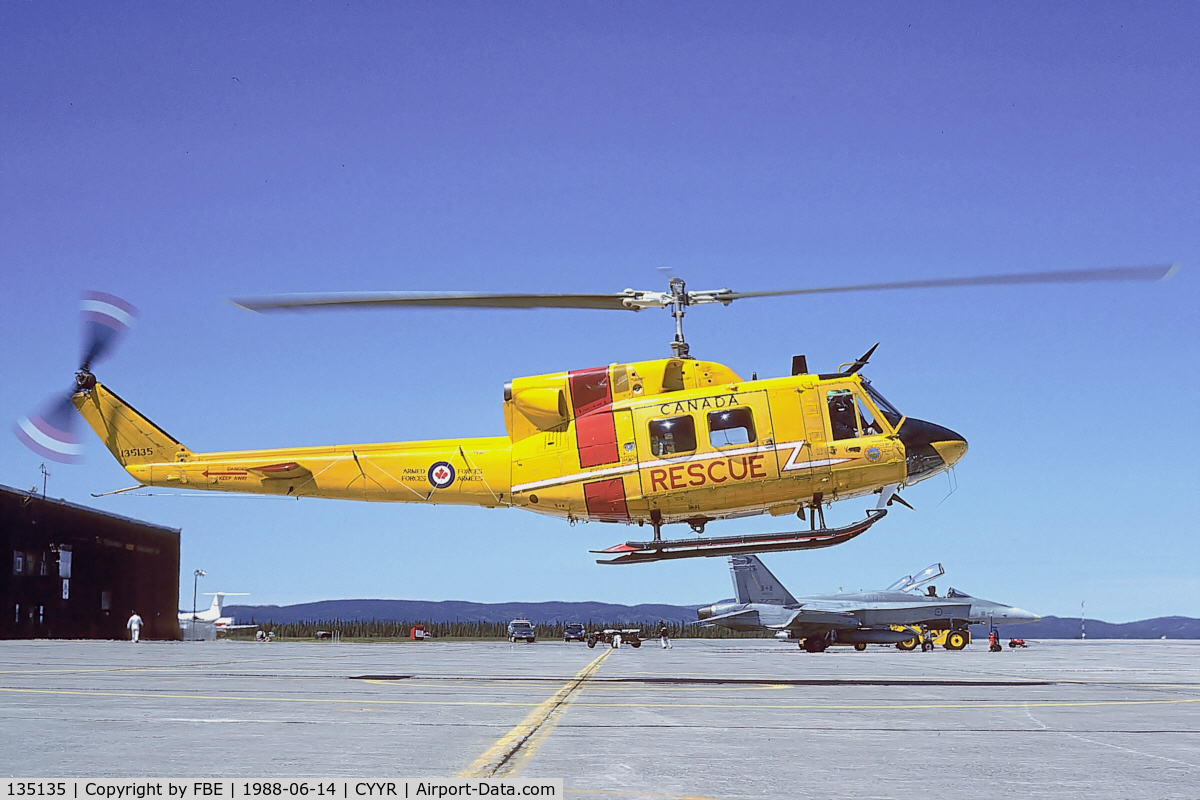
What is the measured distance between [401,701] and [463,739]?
4130 millimetres

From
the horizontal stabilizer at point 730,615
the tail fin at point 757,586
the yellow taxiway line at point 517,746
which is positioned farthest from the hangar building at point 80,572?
the yellow taxiway line at point 517,746

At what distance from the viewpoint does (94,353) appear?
2172 centimetres

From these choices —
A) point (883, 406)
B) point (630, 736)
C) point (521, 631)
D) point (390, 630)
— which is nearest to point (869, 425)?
point (883, 406)

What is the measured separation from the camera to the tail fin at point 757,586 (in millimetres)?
44844

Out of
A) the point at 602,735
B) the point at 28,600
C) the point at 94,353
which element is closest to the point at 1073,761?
the point at 602,735

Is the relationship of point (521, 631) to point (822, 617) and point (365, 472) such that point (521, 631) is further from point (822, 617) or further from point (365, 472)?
point (365, 472)

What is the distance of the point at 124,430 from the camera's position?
21125mm

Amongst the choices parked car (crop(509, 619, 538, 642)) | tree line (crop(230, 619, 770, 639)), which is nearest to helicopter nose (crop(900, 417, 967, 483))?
parked car (crop(509, 619, 538, 642))

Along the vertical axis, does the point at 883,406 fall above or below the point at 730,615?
above

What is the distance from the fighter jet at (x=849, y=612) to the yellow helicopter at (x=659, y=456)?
25.4 m

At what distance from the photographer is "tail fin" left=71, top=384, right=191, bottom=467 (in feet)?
68.0

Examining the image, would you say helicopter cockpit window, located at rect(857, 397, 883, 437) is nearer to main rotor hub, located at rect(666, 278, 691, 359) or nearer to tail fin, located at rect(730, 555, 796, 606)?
main rotor hub, located at rect(666, 278, 691, 359)

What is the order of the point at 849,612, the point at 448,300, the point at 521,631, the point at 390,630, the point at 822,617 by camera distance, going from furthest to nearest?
the point at 390,630 < the point at 521,631 < the point at 849,612 < the point at 822,617 < the point at 448,300

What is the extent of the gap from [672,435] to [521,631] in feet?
175
